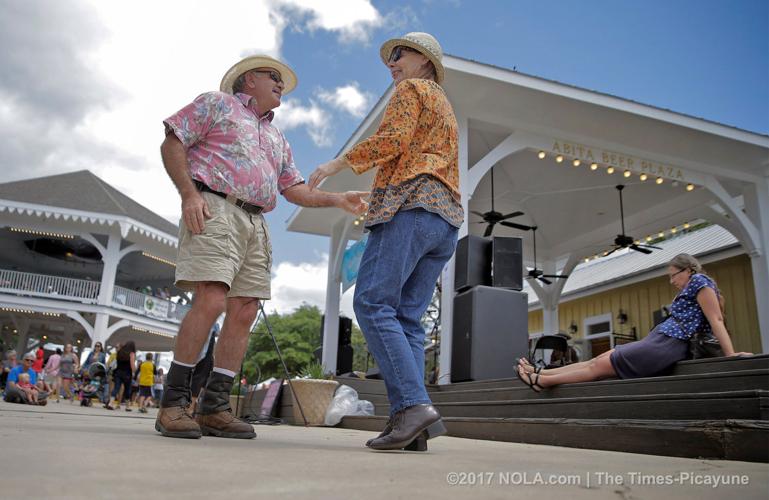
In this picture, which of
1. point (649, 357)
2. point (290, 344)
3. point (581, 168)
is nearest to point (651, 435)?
point (649, 357)

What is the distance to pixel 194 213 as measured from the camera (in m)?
2.28

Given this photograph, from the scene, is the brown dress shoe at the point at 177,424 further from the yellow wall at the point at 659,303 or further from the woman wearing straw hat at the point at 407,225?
the yellow wall at the point at 659,303

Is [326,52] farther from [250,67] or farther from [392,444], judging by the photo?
[392,444]

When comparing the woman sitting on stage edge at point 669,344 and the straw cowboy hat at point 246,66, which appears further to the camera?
the woman sitting on stage edge at point 669,344

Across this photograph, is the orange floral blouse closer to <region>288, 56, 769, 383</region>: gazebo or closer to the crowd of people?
<region>288, 56, 769, 383</region>: gazebo

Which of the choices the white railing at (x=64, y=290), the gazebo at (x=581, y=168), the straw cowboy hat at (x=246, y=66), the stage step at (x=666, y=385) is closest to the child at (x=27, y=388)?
the gazebo at (x=581, y=168)

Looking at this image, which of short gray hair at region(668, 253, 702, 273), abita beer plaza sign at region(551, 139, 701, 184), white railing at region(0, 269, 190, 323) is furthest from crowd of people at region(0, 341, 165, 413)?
short gray hair at region(668, 253, 702, 273)

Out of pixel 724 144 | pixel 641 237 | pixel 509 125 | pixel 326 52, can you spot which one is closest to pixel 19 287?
pixel 326 52

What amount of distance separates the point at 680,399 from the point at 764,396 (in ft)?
1.22

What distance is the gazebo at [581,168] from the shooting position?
7176mm

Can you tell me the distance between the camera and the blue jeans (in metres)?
2.01

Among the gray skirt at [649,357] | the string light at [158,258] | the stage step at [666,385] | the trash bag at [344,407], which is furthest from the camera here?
the string light at [158,258]

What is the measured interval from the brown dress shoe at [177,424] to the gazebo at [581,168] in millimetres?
4862

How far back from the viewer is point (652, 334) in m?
3.40
